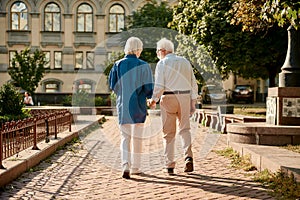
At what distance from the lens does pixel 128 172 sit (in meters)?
7.16

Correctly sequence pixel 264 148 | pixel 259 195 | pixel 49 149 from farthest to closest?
pixel 49 149 < pixel 264 148 < pixel 259 195

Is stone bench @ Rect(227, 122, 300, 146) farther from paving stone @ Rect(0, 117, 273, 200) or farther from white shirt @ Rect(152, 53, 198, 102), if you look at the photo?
white shirt @ Rect(152, 53, 198, 102)

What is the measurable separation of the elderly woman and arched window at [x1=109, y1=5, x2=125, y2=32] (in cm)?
3661

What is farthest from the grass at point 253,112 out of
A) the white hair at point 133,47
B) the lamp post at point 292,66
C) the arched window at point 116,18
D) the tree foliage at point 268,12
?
the arched window at point 116,18

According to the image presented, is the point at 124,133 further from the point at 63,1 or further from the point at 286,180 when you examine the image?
the point at 63,1

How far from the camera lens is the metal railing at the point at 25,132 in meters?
7.27

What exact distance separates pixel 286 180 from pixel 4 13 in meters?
39.6

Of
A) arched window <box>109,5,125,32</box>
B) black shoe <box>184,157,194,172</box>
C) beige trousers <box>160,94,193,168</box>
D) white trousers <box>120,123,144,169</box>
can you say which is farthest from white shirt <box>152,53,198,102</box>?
arched window <box>109,5,125,32</box>

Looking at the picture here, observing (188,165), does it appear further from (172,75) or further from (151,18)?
(151,18)

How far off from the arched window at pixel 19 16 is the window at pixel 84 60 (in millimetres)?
5208

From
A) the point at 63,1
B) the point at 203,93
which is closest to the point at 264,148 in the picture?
the point at 203,93

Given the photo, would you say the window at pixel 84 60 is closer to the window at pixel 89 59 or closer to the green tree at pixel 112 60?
the window at pixel 89 59

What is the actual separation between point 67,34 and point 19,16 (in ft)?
14.5

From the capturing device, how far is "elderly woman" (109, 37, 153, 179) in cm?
729
